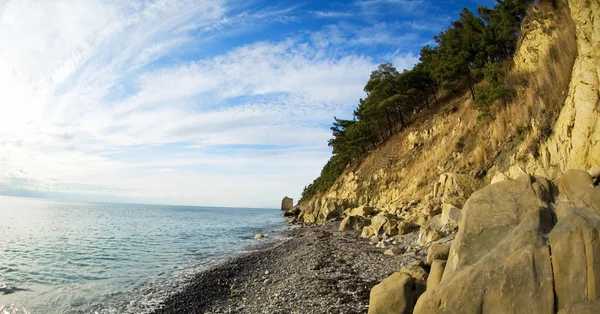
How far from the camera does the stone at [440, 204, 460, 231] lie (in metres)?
20.8

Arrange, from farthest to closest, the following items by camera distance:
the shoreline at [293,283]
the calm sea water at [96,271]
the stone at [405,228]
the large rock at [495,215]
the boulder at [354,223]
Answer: the boulder at [354,223]
the stone at [405,228]
the calm sea water at [96,271]
the shoreline at [293,283]
the large rock at [495,215]

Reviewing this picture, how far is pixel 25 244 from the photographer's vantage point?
30859mm

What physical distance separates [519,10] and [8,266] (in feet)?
156

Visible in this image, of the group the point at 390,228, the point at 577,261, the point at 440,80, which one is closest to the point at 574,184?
the point at 577,261

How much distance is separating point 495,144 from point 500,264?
2520cm

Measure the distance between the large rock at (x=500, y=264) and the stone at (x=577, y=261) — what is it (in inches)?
7.1

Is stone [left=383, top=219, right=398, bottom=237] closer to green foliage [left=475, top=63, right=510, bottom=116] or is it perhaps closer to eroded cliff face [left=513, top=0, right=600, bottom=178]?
eroded cliff face [left=513, top=0, right=600, bottom=178]

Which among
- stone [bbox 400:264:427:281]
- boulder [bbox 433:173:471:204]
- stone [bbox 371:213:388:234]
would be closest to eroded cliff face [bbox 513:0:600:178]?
boulder [bbox 433:173:471:204]

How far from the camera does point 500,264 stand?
25.1 feet

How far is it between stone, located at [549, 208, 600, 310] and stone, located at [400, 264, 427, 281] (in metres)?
3.85

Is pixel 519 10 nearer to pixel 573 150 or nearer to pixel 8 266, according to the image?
pixel 573 150

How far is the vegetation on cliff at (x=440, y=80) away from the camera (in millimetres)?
33688

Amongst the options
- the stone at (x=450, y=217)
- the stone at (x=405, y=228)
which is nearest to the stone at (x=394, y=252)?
the stone at (x=450, y=217)

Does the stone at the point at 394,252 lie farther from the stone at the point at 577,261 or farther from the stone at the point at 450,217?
the stone at the point at 577,261
